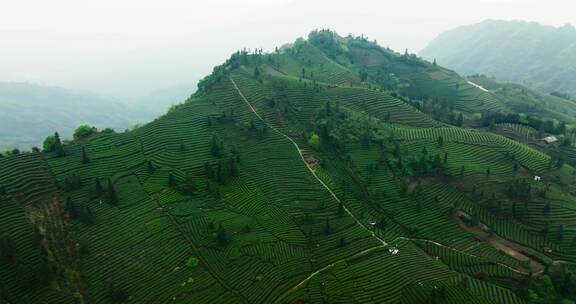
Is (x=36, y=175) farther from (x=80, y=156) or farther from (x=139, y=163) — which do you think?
(x=139, y=163)

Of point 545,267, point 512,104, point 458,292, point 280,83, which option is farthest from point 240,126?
point 512,104

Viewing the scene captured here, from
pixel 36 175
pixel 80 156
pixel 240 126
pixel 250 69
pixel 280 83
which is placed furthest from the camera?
pixel 250 69

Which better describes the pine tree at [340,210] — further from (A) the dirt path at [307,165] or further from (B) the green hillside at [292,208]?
(A) the dirt path at [307,165]

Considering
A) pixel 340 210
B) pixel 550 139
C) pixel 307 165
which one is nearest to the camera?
pixel 340 210

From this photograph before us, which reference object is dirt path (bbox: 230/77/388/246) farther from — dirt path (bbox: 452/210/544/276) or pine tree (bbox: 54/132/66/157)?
pine tree (bbox: 54/132/66/157)

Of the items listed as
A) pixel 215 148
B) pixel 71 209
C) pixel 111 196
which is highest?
pixel 215 148

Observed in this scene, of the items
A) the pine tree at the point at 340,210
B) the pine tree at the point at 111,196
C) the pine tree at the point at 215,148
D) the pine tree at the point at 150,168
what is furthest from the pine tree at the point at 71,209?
the pine tree at the point at 340,210

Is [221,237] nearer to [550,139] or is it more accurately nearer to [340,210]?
[340,210]

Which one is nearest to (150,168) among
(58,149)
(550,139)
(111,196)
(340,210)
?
(111,196)
